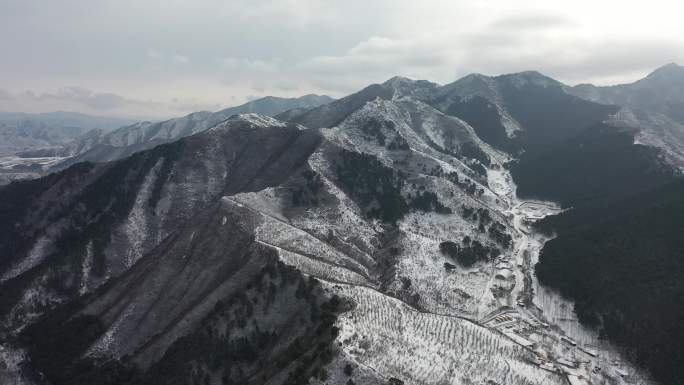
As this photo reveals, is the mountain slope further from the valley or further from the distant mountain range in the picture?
the valley

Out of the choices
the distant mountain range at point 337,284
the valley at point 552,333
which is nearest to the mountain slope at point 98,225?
the distant mountain range at point 337,284

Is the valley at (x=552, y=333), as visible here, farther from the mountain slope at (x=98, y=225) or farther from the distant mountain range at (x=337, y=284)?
the mountain slope at (x=98, y=225)

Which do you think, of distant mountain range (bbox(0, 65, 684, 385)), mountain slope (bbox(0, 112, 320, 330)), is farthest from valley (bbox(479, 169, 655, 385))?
mountain slope (bbox(0, 112, 320, 330))

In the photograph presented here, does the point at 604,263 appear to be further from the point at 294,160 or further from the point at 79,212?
the point at 79,212

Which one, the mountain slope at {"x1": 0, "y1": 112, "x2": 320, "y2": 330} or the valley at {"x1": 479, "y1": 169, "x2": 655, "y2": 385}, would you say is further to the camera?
the mountain slope at {"x1": 0, "y1": 112, "x2": 320, "y2": 330}

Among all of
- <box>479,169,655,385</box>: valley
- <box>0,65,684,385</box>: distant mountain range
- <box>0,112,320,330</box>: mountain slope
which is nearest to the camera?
<box>0,65,684,385</box>: distant mountain range

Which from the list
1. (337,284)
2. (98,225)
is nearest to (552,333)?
(337,284)

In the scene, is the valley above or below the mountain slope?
below

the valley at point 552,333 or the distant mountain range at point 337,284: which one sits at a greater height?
the distant mountain range at point 337,284

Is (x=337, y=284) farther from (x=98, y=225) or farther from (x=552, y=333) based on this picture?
(x=98, y=225)

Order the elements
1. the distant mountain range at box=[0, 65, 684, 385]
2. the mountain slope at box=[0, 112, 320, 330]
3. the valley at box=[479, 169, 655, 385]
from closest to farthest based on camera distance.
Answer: the distant mountain range at box=[0, 65, 684, 385] < the valley at box=[479, 169, 655, 385] < the mountain slope at box=[0, 112, 320, 330]

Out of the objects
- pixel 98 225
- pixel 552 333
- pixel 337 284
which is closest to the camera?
pixel 337 284
